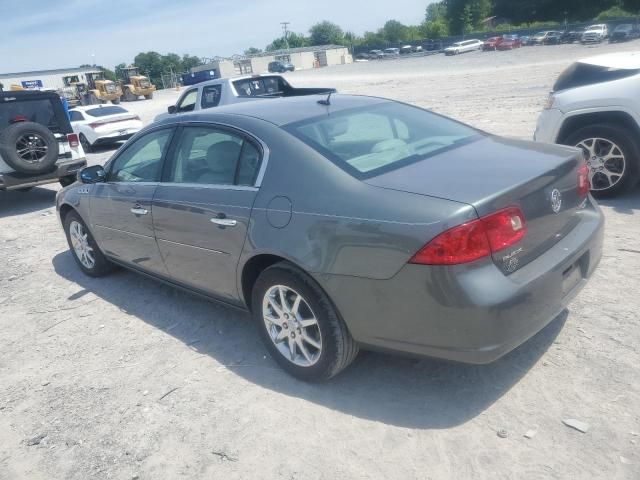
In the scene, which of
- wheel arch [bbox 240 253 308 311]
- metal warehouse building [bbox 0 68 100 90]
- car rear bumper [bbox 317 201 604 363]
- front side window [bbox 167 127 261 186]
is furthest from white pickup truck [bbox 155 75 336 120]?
metal warehouse building [bbox 0 68 100 90]

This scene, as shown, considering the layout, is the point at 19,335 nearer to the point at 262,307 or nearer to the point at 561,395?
the point at 262,307

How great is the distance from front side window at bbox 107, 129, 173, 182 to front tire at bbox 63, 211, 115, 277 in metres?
0.83

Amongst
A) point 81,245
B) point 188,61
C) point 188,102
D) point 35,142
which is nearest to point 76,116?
point 188,102

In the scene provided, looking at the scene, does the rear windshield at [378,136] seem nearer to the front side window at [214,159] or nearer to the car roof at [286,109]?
the car roof at [286,109]

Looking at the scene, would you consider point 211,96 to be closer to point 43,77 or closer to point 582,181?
point 582,181

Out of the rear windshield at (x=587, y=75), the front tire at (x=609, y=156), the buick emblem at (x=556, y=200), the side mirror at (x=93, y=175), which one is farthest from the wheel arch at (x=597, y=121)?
the side mirror at (x=93, y=175)

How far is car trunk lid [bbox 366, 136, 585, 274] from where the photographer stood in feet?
8.71

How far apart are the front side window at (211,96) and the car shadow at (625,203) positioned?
8697 mm

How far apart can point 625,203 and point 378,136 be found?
3.59 m

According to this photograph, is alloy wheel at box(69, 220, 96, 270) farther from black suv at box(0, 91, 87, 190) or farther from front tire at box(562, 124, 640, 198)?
front tire at box(562, 124, 640, 198)

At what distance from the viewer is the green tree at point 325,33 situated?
5084 inches

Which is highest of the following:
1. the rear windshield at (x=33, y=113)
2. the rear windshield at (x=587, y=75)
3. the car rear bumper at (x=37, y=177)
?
the rear windshield at (x=33, y=113)

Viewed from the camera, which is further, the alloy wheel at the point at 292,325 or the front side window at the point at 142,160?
the front side window at the point at 142,160

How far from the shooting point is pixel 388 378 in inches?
129
